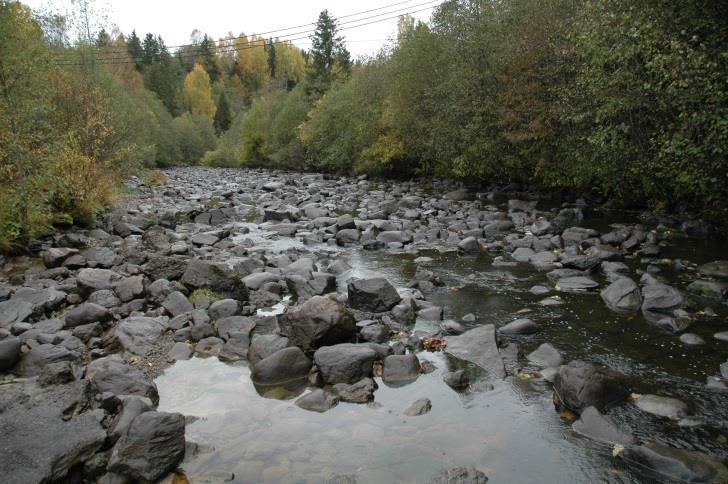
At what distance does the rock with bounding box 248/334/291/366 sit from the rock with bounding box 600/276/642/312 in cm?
516

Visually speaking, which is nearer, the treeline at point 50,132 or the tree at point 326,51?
the treeline at point 50,132

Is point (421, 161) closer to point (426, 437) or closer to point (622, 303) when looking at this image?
point (622, 303)

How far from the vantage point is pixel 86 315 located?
299 inches

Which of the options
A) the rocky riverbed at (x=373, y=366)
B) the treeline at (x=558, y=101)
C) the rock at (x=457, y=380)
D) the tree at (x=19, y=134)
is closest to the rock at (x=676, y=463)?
the rocky riverbed at (x=373, y=366)

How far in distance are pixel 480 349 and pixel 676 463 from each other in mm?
2618

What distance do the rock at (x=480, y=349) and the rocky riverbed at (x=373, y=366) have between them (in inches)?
1.1

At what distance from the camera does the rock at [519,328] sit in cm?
726

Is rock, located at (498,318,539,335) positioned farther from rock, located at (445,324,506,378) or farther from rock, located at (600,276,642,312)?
rock, located at (600,276,642,312)

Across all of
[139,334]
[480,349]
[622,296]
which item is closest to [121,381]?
[139,334]

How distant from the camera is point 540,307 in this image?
833 cm

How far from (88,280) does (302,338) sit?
4829 mm

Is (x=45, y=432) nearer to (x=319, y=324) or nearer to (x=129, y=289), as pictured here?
(x=319, y=324)

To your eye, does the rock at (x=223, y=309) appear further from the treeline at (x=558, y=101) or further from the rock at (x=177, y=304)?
the treeline at (x=558, y=101)

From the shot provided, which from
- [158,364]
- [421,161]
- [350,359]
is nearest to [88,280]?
[158,364]
